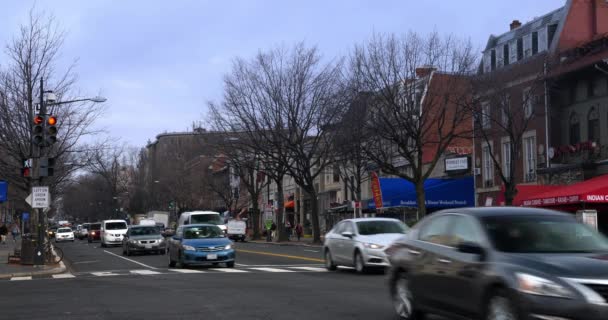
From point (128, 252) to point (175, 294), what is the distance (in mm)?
22264

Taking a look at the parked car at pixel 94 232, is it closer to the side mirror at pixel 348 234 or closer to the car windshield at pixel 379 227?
the side mirror at pixel 348 234

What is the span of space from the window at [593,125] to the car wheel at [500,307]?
97.6ft

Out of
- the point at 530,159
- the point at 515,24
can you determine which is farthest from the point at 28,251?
the point at 515,24

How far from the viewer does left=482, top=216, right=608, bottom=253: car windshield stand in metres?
8.84

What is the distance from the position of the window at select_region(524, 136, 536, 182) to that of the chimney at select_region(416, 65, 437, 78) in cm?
718

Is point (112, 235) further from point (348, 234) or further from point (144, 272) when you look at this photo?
point (348, 234)

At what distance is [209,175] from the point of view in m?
90.2

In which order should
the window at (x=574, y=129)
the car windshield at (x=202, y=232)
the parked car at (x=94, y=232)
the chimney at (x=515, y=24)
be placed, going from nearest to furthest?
the car windshield at (x=202, y=232) < the window at (x=574, y=129) < the chimney at (x=515, y=24) < the parked car at (x=94, y=232)

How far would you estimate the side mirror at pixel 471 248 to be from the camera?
8.88 m

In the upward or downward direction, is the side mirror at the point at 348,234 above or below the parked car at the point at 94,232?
above

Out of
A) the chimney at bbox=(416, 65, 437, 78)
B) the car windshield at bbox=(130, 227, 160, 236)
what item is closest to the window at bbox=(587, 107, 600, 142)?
the chimney at bbox=(416, 65, 437, 78)

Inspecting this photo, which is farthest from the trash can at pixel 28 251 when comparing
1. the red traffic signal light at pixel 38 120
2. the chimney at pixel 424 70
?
the chimney at pixel 424 70

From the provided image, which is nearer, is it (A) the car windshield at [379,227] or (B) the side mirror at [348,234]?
(B) the side mirror at [348,234]

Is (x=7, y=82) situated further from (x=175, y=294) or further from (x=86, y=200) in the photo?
(x=86, y=200)
